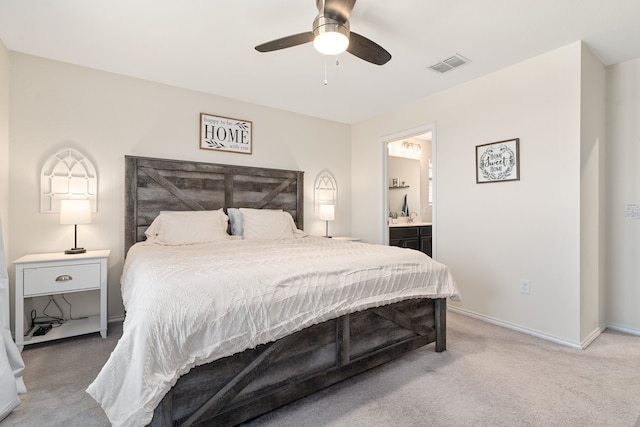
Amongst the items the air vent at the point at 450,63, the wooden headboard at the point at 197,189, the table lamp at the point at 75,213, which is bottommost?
the table lamp at the point at 75,213

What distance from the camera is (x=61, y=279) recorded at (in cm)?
252

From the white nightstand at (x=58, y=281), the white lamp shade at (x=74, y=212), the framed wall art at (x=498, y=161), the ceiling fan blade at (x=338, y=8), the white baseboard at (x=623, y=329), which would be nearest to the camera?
the ceiling fan blade at (x=338, y=8)

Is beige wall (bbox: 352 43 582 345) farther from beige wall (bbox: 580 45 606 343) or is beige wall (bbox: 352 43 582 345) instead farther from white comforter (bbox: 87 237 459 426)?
white comforter (bbox: 87 237 459 426)

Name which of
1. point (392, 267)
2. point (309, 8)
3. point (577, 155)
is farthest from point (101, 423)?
point (577, 155)

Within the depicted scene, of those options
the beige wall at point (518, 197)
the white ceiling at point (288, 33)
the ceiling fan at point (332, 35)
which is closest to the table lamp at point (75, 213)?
the white ceiling at point (288, 33)

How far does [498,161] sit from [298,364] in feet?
8.87

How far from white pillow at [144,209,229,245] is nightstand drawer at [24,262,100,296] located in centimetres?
55

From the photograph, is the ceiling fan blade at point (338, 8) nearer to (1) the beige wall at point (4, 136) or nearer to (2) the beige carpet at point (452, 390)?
(2) the beige carpet at point (452, 390)

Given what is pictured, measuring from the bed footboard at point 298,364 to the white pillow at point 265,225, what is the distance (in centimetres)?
175

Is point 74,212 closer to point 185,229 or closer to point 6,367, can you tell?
point 185,229

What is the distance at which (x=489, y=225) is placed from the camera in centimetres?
315

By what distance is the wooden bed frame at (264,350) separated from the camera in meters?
1.38

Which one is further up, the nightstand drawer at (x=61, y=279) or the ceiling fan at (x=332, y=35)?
the ceiling fan at (x=332, y=35)

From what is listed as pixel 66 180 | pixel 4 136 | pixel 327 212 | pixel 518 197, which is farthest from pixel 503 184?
pixel 4 136
